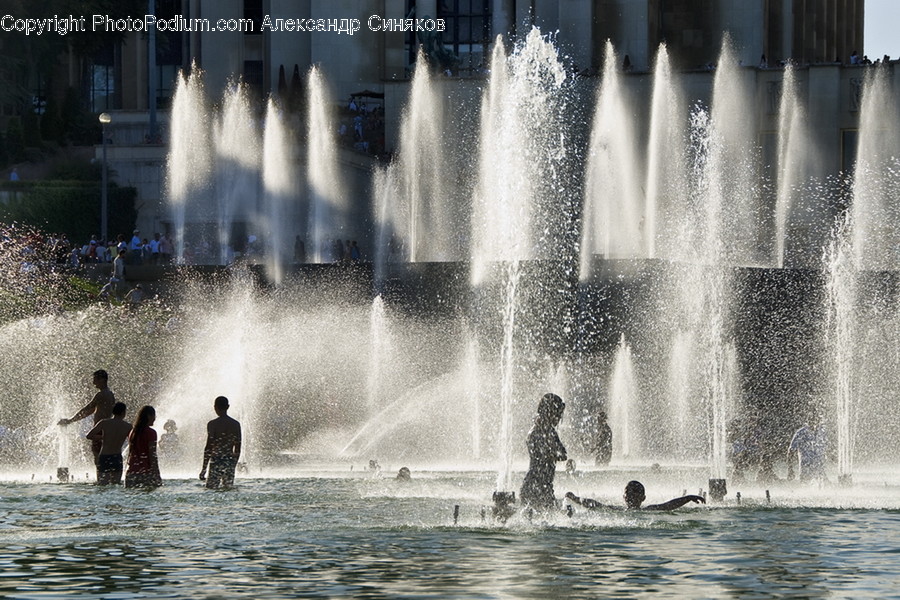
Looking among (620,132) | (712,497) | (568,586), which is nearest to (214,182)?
(620,132)

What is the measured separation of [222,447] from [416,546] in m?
4.70

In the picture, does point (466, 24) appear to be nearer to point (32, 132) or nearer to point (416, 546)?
point (32, 132)

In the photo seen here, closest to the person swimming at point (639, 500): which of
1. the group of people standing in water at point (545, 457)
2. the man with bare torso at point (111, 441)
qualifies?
the group of people standing in water at point (545, 457)

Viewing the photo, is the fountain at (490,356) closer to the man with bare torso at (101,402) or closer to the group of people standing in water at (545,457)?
the group of people standing in water at (545,457)

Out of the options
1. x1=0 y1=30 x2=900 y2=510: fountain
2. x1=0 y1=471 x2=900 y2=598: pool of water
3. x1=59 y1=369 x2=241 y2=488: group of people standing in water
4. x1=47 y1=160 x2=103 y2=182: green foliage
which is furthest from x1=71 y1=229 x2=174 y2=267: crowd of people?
x1=0 y1=471 x2=900 y2=598: pool of water

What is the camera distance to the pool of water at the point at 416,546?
13297 mm

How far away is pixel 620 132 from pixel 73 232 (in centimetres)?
1561

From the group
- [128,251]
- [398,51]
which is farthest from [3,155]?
[398,51]

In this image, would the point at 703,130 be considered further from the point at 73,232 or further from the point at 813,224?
the point at 73,232

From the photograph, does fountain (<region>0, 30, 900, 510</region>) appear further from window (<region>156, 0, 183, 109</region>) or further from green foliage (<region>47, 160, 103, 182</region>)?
window (<region>156, 0, 183, 109</region>)

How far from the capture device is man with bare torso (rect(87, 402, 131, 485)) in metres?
20.3

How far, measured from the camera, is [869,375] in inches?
1444

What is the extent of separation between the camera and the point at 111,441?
2055 cm

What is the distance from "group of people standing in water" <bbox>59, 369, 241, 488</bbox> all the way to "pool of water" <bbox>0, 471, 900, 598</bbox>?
24 cm
